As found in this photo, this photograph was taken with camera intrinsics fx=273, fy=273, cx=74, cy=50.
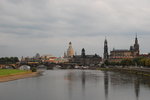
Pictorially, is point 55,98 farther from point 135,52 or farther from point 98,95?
point 135,52

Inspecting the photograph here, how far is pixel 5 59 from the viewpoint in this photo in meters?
186

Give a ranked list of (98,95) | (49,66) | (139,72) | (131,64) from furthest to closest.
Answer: (49,66)
(131,64)
(139,72)
(98,95)

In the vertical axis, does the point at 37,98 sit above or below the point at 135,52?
below

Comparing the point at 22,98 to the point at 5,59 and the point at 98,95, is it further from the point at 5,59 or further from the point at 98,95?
the point at 5,59

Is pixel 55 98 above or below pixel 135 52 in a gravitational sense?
below

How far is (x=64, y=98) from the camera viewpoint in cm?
3703

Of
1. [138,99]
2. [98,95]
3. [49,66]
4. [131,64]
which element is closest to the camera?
[138,99]

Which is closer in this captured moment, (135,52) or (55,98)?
(55,98)

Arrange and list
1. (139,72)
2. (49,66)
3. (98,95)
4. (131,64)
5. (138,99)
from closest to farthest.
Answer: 1. (138,99)
2. (98,95)
3. (139,72)
4. (131,64)
5. (49,66)

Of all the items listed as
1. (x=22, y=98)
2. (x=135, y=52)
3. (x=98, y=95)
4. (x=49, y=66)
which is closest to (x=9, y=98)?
(x=22, y=98)

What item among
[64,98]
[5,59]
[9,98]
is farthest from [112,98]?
[5,59]

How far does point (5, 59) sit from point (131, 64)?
92914mm

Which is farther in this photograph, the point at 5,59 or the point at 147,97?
Answer: the point at 5,59

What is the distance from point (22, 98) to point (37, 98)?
2017mm
